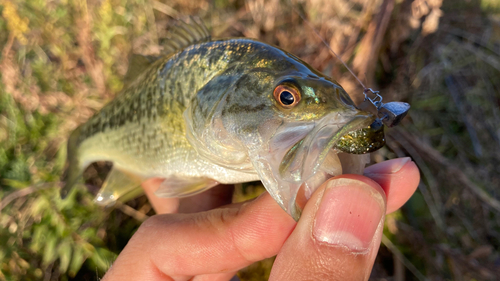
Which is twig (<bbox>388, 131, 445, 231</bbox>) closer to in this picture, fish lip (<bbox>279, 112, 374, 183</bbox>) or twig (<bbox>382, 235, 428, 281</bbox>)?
twig (<bbox>382, 235, 428, 281</bbox>)

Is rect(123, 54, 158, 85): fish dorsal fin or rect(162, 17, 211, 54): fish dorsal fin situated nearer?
rect(162, 17, 211, 54): fish dorsal fin

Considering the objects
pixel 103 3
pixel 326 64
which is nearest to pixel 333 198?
pixel 326 64

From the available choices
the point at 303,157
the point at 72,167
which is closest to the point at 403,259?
the point at 303,157

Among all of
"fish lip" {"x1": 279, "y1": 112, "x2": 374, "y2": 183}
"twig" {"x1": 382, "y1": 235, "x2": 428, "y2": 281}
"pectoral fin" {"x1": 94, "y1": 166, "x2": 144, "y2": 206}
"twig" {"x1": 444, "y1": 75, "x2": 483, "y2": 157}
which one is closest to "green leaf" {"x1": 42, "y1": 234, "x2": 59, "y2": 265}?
"pectoral fin" {"x1": 94, "y1": 166, "x2": 144, "y2": 206}

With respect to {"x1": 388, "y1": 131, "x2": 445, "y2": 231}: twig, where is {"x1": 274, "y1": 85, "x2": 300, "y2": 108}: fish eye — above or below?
above

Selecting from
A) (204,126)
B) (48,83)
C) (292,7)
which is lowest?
(48,83)

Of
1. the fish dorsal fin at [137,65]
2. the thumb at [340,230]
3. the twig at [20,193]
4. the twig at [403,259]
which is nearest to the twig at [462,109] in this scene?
the twig at [403,259]

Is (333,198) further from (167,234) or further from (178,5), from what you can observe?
(178,5)
